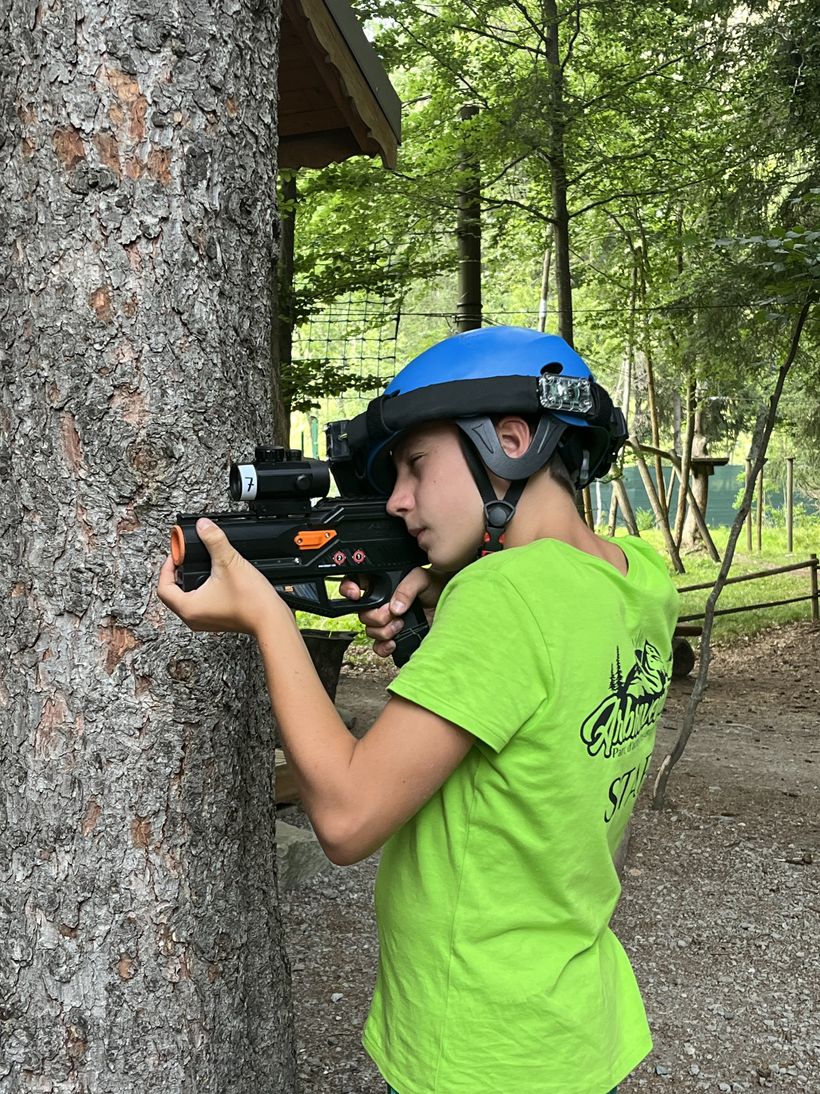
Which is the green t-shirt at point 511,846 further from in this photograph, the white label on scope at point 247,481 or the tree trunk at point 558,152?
the tree trunk at point 558,152

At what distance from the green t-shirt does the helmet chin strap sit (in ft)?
0.32

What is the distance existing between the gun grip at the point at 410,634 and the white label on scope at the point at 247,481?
18.4 inches

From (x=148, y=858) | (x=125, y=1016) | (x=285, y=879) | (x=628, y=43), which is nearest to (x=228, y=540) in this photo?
(x=148, y=858)

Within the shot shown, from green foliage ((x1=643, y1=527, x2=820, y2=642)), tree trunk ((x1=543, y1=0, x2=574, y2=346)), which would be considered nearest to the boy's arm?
tree trunk ((x1=543, y1=0, x2=574, y2=346))

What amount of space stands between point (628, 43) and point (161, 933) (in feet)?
39.0

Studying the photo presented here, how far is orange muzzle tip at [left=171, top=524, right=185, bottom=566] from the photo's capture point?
59.8 inches

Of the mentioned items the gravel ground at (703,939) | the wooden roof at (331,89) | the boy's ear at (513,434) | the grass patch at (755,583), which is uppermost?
the wooden roof at (331,89)

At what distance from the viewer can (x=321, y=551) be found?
5.60 ft

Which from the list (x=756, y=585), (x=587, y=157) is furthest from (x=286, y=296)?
(x=756, y=585)

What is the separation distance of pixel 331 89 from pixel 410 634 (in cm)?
556

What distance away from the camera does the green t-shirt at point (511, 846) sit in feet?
4.85

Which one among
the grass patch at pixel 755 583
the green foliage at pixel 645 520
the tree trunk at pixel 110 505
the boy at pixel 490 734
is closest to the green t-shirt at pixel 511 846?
the boy at pixel 490 734

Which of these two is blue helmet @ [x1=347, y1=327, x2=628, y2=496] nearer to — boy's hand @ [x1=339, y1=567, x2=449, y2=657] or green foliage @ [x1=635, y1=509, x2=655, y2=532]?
boy's hand @ [x1=339, y1=567, x2=449, y2=657]

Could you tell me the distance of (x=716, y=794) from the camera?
264 inches
